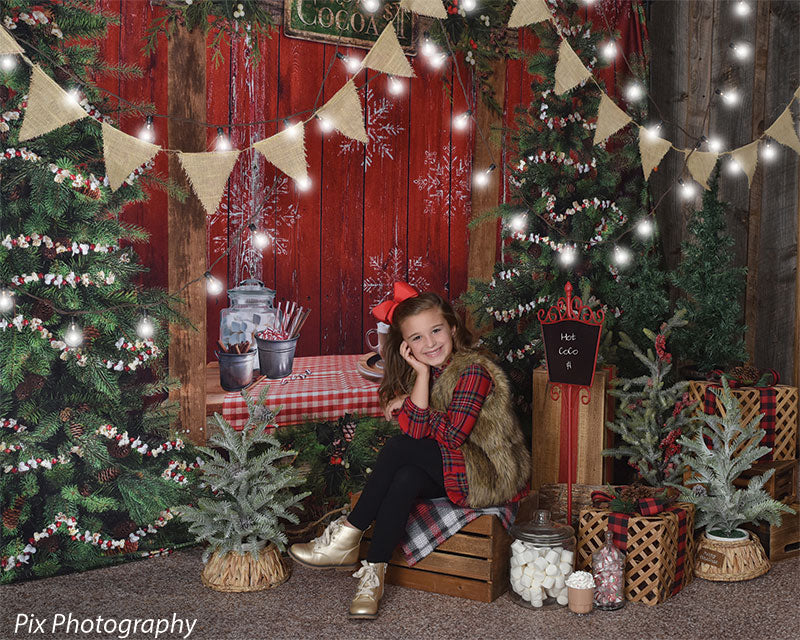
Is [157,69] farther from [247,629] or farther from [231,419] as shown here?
[247,629]

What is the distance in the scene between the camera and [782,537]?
2625 millimetres

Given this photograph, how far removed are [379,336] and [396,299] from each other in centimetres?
47

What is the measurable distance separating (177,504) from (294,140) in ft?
4.60

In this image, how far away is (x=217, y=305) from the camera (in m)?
2.87

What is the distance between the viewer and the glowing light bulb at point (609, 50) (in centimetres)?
320

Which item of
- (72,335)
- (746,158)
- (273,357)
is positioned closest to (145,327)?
(72,335)

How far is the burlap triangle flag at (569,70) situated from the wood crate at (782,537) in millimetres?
1706

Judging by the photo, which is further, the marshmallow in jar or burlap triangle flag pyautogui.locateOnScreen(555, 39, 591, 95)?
burlap triangle flag pyautogui.locateOnScreen(555, 39, 591, 95)

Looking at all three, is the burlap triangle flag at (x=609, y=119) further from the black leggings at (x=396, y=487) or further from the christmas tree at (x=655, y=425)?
the black leggings at (x=396, y=487)

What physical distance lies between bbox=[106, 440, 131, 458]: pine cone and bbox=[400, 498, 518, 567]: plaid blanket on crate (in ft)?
3.49

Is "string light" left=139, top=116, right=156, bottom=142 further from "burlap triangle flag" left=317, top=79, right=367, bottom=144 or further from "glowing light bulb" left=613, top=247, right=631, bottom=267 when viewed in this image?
"glowing light bulb" left=613, top=247, right=631, bottom=267

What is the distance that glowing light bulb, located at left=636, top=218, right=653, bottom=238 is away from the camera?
3.25 meters

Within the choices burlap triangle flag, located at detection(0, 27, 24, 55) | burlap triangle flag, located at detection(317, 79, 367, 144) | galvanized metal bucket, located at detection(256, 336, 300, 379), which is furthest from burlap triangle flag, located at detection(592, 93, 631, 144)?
burlap triangle flag, located at detection(0, 27, 24, 55)

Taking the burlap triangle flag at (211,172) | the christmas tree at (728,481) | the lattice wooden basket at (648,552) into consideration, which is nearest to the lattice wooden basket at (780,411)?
the christmas tree at (728,481)
